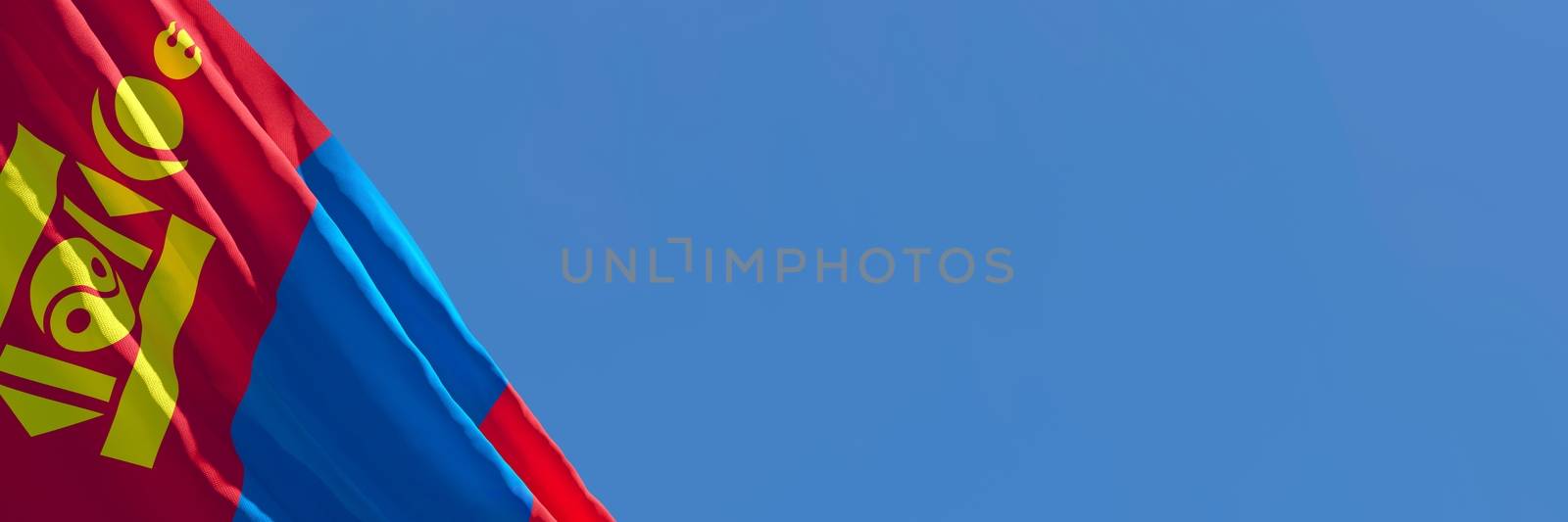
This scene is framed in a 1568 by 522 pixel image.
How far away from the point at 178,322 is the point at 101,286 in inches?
12.9

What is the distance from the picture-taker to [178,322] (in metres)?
6.47

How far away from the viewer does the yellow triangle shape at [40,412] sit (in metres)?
6.09

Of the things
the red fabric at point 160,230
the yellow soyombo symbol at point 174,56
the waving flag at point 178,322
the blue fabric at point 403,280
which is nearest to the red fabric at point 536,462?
the blue fabric at point 403,280

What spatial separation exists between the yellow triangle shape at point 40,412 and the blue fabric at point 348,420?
1.93 ft

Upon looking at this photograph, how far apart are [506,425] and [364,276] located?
1.23 metres

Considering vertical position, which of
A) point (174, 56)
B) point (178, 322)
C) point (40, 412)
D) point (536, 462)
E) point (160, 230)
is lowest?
point (40, 412)

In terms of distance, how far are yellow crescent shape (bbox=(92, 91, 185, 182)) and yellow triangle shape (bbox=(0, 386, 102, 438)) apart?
3.24 ft

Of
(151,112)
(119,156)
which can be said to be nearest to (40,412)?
(119,156)

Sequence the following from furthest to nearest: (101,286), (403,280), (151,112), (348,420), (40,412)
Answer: (403,280) → (151,112) → (348,420) → (101,286) → (40,412)

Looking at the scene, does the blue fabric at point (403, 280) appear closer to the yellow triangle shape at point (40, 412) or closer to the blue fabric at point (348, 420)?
the blue fabric at point (348, 420)

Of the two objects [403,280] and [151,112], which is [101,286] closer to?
[151,112]

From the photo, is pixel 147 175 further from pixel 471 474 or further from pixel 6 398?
pixel 471 474

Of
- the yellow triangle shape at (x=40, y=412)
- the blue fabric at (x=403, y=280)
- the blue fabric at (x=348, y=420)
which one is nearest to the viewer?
the yellow triangle shape at (x=40, y=412)

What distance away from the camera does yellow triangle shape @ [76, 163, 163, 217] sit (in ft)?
21.4
